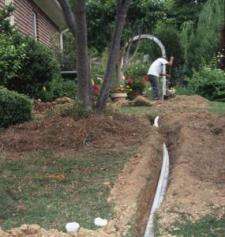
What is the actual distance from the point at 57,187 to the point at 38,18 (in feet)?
55.5

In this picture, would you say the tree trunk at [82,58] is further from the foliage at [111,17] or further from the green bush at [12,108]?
the foliage at [111,17]

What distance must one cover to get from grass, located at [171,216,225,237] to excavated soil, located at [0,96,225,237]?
0.36ft

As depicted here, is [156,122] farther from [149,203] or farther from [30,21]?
[30,21]

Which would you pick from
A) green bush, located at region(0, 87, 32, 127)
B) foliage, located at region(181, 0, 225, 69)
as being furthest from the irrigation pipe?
foliage, located at region(181, 0, 225, 69)

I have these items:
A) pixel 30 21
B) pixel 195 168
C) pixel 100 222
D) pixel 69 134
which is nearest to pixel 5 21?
pixel 69 134

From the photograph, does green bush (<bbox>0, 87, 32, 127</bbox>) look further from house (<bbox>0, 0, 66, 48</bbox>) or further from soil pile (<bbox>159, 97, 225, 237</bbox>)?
house (<bbox>0, 0, 66, 48</bbox>)

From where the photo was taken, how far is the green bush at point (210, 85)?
65.8ft

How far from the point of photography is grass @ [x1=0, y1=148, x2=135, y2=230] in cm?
574

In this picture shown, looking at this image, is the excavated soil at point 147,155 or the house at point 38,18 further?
the house at point 38,18

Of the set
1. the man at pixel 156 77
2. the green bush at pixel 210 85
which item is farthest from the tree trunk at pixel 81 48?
the green bush at pixel 210 85

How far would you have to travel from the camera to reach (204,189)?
21.2ft

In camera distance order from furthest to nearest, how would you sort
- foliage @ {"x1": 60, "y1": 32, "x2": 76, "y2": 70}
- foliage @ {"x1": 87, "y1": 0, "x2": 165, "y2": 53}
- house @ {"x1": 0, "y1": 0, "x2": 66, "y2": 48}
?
foliage @ {"x1": 60, "y1": 32, "x2": 76, "y2": 70}, foliage @ {"x1": 87, "y1": 0, "x2": 165, "y2": 53}, house @ {"x1": 0, "y1": 0, "x2": 66, "y2": 48}

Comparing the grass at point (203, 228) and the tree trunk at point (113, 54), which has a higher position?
the tree trunk at point (113, 54)

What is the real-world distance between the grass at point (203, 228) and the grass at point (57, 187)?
70 centimetres
